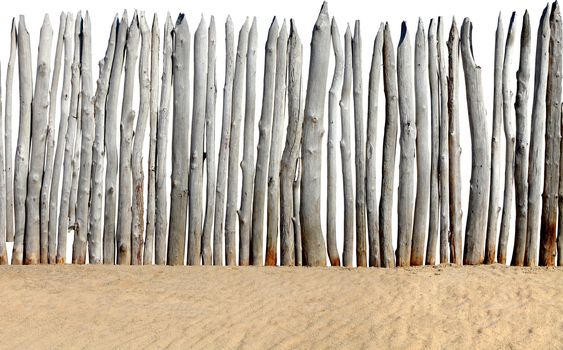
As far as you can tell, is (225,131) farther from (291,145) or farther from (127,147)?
(127,147)

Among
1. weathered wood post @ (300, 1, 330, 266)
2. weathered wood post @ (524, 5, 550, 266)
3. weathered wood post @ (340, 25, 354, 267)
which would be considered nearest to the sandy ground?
weathered wood post @ (340, 25, 354, 267)

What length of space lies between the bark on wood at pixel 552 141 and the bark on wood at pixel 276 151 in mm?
2360

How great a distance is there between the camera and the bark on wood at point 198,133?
24.6 feet

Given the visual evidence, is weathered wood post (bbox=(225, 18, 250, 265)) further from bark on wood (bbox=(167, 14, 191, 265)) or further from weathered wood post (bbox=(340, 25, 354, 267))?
weathered wood post (bbox=(340, 25, 354, 267))

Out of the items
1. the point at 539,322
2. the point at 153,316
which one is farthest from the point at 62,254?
the point at 539,322

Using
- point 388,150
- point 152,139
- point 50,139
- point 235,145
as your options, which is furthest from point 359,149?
point 50,139

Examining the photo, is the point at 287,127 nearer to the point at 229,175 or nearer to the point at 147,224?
the point at 229,175

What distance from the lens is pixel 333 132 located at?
741 cm

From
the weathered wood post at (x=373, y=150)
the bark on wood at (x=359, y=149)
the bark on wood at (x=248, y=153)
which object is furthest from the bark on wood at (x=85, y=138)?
the weathered wood post at (x=373, y=150)

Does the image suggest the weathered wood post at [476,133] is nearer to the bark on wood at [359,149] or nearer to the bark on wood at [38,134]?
the bark on wood at [359,149]

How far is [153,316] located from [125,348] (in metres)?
0.61

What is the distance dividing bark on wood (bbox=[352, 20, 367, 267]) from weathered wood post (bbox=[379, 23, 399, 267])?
163 mm

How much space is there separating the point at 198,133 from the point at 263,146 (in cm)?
59

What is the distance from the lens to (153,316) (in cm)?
600
